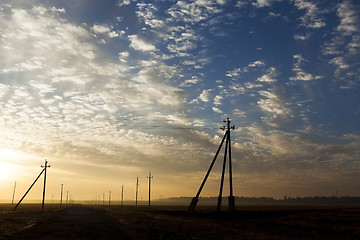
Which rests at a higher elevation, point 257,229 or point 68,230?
point 68,230

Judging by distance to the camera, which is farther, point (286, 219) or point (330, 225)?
point (286, 219)

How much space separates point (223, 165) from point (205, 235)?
2255 centimetres

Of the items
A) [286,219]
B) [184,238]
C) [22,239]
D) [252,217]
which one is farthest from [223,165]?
[22,239]

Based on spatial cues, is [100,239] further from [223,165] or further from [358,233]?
[223,165]

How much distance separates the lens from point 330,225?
2680 cm

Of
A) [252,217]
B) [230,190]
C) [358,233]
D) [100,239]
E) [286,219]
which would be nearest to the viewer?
[100,239]

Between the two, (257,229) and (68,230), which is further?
(257,229)

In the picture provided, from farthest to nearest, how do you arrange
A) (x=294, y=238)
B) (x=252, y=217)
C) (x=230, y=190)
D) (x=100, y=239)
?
(x=230, y=190) → (x=252, y=217) → (x=294, y=238) → (x=100, y=239)

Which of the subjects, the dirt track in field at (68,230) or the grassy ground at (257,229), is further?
the grassy ground at (257,229)

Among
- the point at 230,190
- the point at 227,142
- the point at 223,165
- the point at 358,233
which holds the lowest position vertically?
the point at 358,233

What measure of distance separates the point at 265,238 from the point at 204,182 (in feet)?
81.6

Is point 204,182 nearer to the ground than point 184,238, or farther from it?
farther from it

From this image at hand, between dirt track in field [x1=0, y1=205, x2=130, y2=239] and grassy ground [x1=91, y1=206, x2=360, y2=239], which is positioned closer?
dirt track in field [x1=0, y1=205, x2=130, y2=239]

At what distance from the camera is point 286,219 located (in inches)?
1240
